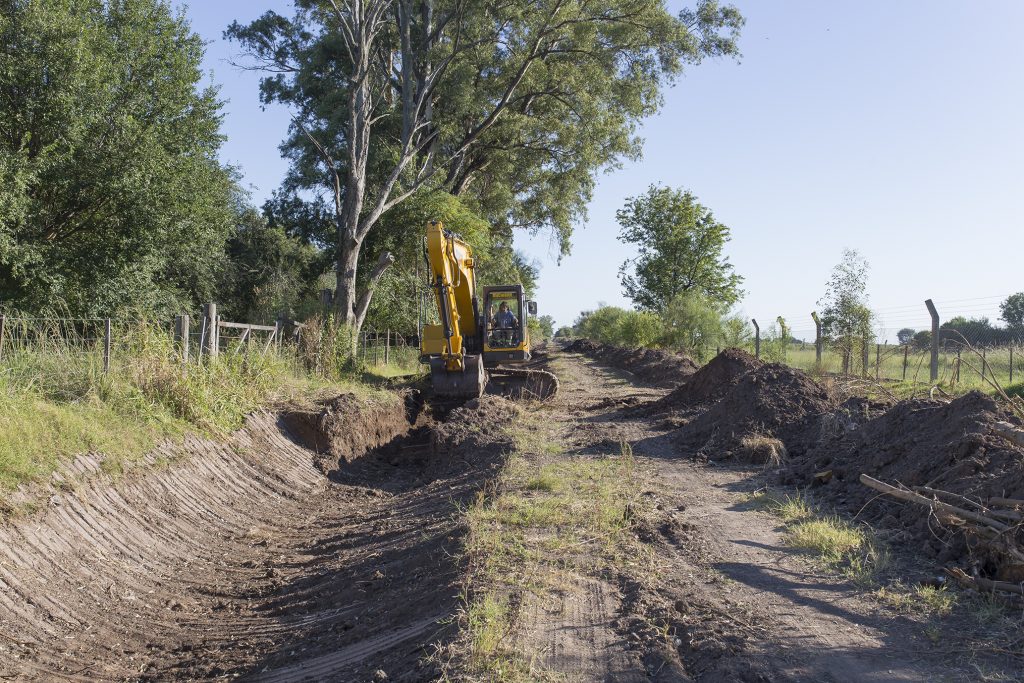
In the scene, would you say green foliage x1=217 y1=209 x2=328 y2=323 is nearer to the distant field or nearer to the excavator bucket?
the excavator bucket

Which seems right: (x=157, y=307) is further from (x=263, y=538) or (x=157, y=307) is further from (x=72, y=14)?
(x=263, y=538)

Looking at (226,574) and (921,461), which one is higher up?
(921,461)

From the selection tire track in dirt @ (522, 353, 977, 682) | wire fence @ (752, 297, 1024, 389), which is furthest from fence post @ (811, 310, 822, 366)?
tire track in dirt @ (522, 353, 977, 682)

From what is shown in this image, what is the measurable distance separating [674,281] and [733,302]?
3.32 metres

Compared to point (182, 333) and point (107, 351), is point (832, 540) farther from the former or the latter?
point (182, 333)

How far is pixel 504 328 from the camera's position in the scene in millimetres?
20062

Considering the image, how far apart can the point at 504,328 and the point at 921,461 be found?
12551 millimetres

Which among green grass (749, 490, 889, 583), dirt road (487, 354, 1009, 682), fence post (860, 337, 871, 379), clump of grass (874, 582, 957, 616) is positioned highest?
fence post (860, 337, 871, 379)

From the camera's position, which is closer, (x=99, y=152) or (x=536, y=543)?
(x=536, y=543)

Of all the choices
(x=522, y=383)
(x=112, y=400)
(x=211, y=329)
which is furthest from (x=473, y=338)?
(x=112, y=400)

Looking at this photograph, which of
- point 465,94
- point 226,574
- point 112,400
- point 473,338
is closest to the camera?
point 226,574

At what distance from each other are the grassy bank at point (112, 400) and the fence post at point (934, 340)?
1262 cm

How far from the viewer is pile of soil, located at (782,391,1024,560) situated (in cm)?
698

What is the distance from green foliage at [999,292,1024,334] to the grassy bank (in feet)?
46.4
